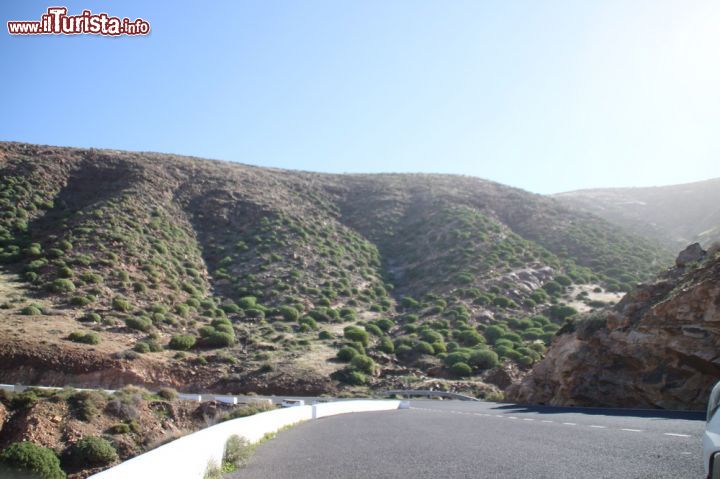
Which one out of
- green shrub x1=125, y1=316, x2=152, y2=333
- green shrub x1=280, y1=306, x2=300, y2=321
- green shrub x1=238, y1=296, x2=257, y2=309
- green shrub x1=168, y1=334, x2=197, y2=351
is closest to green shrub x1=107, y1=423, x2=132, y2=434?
green shrub x1=168, y1=334, x2=197, y2=351

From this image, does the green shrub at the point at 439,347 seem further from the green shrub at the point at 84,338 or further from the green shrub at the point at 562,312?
the green shrub at the point at 84,338

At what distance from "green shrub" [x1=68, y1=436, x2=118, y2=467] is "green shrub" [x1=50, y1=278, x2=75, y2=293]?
69.8 feet

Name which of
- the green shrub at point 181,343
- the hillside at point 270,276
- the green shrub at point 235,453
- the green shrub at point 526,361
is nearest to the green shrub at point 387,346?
the hillside at point 270,276

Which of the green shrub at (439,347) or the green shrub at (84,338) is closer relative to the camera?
the green shrub at (84,338)

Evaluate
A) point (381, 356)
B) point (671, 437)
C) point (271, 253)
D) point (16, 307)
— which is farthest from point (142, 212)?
point (671, 437)

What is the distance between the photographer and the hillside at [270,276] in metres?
30.5

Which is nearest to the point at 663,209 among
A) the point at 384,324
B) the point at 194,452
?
the point at 384,324

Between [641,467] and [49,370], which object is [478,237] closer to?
[49,370]

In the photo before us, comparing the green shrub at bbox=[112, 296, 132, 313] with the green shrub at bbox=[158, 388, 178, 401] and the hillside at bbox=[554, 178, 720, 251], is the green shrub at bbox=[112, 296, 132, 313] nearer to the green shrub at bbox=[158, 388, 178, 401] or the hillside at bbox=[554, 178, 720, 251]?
Result: the green shrub at bbox=[158, 388, 178, 401]

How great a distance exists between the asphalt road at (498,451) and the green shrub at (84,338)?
64.9ft

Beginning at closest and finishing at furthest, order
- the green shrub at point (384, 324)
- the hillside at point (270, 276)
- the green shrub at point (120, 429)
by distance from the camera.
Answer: the green shrub at point (120, 429) → the hillside at point (270, 276) → the green shrub at point (384, 324)

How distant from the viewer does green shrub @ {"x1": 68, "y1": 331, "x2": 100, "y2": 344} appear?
28078mm

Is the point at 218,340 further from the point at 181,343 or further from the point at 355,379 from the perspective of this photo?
the point at 355,379

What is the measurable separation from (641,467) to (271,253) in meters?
45.7
